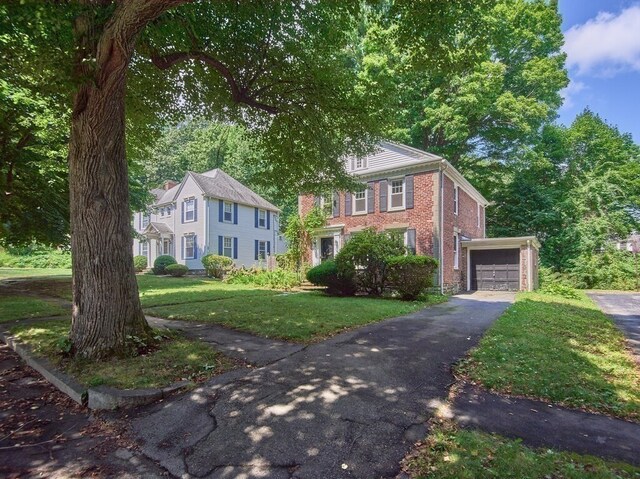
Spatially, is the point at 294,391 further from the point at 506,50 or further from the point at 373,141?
the point at 506,50

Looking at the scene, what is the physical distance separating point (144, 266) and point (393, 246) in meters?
22.1

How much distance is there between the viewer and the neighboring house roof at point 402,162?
16203mm

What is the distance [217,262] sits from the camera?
22172 millimetres

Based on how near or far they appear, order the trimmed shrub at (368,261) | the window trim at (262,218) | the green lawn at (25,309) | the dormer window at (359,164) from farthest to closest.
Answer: the window trim at (262,218)
the dormer window at (359,164)
the trimmed shrub at (368,261)
the green lawn at (25,309)

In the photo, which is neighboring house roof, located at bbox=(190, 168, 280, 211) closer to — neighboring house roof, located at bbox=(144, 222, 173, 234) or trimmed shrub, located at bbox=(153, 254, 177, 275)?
neighboring house roof, located at bbox=(144, 222, 173, 234)

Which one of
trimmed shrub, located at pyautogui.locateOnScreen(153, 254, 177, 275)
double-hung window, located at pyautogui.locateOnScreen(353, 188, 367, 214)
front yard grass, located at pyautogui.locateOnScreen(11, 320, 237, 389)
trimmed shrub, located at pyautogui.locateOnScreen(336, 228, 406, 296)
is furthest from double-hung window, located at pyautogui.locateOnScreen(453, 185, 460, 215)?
trimmed shrub, located at pyautogui.locateOnScreen(153, 254, 177, 275)

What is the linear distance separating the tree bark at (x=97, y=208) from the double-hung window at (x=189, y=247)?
21577mm

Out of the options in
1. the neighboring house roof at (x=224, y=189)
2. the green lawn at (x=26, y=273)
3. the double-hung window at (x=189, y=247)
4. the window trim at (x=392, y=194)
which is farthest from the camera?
the double-hung window at (x=189, y=247)

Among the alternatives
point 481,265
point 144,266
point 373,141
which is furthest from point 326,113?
point 144,266

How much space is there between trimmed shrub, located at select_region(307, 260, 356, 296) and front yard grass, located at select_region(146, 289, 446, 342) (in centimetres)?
293

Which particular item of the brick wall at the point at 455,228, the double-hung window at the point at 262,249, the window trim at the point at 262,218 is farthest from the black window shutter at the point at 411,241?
the window trim at the point at 262,218

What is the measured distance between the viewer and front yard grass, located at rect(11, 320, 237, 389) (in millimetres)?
4062

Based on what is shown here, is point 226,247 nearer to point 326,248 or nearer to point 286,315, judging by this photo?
point 326,248

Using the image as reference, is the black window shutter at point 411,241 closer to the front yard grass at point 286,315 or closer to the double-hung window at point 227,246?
the front yard grass at point 286,315
